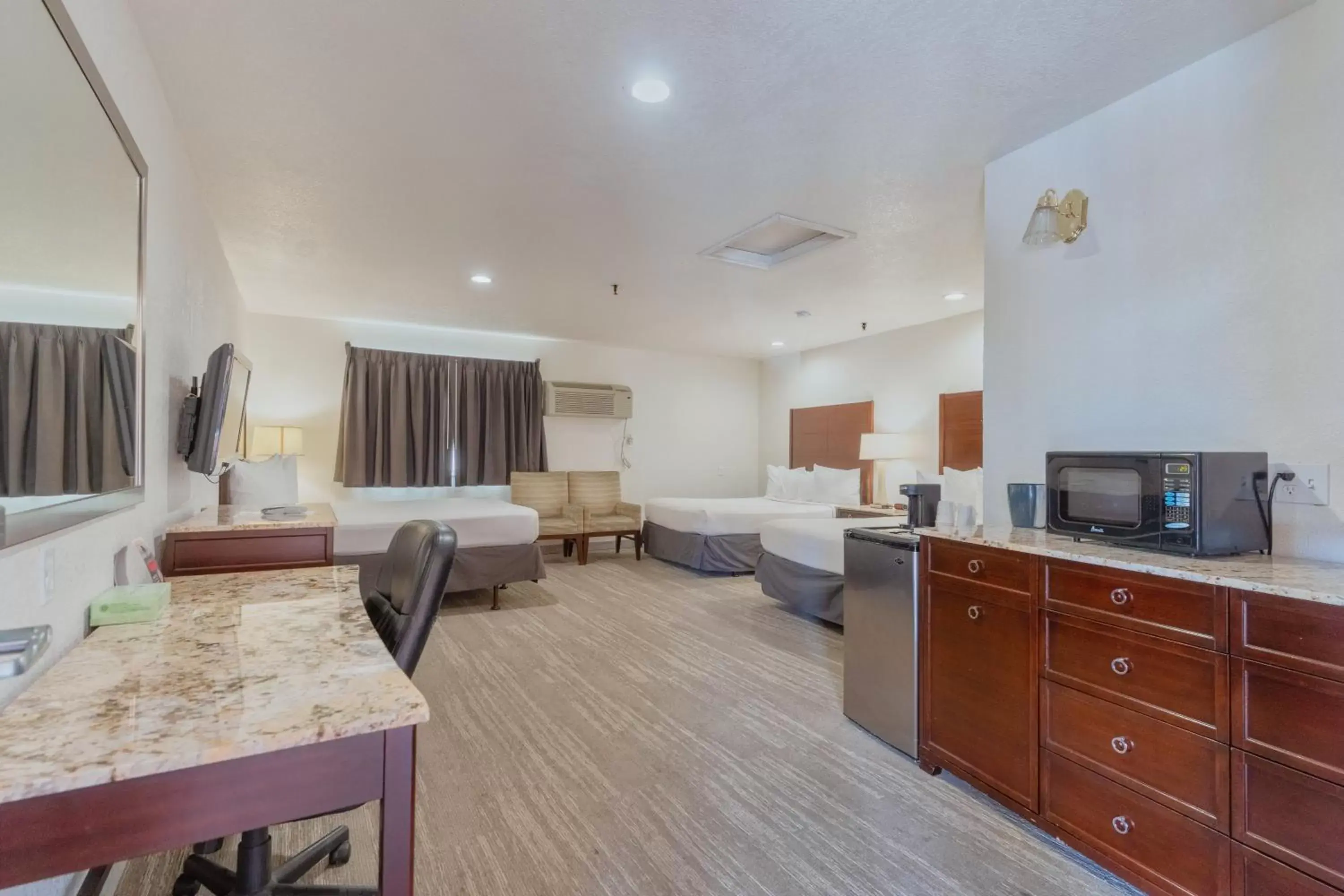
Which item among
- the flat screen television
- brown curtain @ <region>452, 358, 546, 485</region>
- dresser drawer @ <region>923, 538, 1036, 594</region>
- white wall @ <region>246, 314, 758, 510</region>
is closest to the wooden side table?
the flat screen television

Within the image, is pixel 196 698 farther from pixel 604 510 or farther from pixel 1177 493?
pixel 604 510

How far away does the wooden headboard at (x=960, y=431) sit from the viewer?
5.31 m

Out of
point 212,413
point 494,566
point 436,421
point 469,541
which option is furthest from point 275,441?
point 212,413

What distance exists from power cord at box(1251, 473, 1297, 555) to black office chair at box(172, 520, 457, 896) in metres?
2.25

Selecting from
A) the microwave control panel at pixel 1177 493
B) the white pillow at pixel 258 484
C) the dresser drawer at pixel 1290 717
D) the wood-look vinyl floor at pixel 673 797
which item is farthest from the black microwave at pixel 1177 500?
the white pillow at pixel 258 484

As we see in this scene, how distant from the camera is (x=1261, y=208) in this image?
6.01 feet

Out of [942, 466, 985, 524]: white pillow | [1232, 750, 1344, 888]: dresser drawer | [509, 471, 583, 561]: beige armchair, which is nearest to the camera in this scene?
[1232, 750, 1344, 888]: dresser drawer

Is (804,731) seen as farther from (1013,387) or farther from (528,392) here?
(528,392)

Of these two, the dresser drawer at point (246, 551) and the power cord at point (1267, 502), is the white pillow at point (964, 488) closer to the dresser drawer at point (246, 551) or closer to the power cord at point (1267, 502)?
the power cord at point (1267, 502)

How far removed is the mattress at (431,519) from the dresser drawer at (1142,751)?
Result: 10.9ft

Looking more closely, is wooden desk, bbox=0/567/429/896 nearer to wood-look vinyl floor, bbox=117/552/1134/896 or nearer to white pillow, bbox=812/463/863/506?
wood-look vinyl floor, bbox=117/552/1134/896

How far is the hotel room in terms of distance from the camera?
1.05 m

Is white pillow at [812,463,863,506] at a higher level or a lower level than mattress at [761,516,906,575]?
higher

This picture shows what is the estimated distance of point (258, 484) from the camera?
3295 mm
